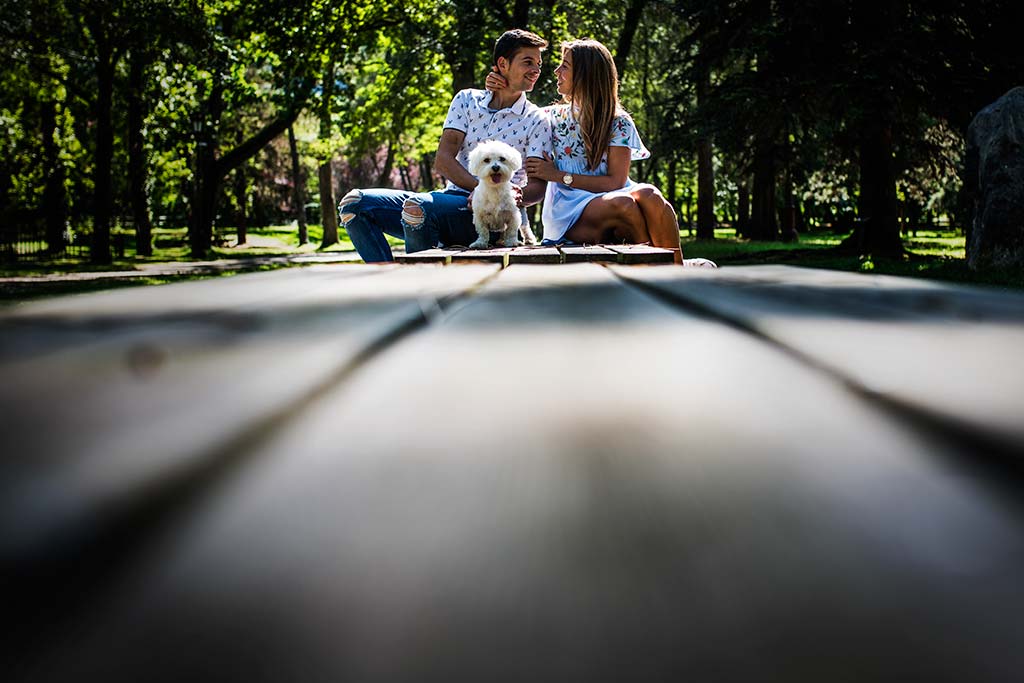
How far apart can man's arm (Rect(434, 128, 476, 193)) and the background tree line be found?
30.5 ft

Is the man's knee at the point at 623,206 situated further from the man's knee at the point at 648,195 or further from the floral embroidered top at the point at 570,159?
the floral embroidered top at the point at 570,159

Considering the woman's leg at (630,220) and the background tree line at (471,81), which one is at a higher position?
the background tree line at (471,81)

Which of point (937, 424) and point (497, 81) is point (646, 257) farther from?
point (497, 81)

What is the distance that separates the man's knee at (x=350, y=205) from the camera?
175 inches

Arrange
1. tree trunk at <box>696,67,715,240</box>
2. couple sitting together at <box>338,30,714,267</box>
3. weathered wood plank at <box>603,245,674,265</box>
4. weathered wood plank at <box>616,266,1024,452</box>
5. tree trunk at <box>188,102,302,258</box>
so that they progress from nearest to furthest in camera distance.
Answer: weathered wood plank at <box>616,266,1024,452</box> → weathered wood plank at <box>603,245,674,265</box> → couple sitting together at <box>338,30,714,267</box> → tree trunk at <box>188,102,302,258</box> → tree trunk at <box>696,67,715,240</box>

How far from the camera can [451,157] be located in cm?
531

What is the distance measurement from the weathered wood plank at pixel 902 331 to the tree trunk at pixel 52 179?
2666 centimetres

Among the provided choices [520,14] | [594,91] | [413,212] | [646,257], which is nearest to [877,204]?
[520,14]

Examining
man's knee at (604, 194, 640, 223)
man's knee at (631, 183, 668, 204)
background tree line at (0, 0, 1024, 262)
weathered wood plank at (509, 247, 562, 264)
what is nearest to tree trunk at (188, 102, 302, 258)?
background tree line at (0, 0, 1024, 262)

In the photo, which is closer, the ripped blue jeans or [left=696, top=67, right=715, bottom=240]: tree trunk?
the ripped blue jeans

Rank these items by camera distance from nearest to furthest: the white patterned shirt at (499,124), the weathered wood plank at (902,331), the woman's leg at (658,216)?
the weathered wood plank at (902,331) < the woman's leg at (658,216) < the white patterned shirt at (499,124)

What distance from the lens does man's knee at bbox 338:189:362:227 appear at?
4.45 m

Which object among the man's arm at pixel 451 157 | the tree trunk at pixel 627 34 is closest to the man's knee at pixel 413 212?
the man's arm at pixel 451 157

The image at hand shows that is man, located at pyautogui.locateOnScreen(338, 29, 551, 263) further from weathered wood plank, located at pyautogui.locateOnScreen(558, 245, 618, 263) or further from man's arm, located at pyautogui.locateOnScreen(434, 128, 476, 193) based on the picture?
weathered wood plank, located at pyautogui.locateOnScreen(558, 245, 618, 263)
